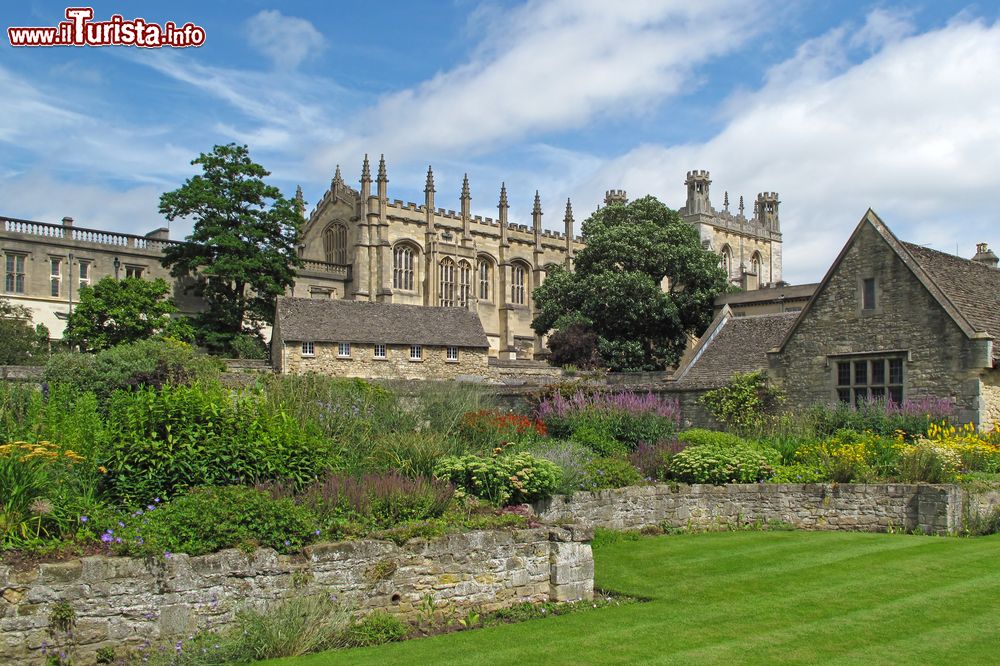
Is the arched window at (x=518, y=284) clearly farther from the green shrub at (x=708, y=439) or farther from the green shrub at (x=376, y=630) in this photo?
the green shrub at (x=376, y=630)

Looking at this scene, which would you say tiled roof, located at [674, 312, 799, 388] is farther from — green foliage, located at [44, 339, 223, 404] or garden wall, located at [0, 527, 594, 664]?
garden wall, located at [0, 527, 594, 664]

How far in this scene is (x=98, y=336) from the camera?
140 feet

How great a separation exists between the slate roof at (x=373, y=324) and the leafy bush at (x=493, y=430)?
18.0m

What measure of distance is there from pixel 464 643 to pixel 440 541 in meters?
1.38

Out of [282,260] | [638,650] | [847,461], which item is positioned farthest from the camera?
[282,260]

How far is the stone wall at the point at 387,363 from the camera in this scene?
120 feet

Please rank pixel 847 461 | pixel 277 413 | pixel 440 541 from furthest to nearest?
pixel 847 461 < pixel 277 413 < pixel 440 541

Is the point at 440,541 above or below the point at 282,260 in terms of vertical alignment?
below

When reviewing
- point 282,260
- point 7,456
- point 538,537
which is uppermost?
point 282,260

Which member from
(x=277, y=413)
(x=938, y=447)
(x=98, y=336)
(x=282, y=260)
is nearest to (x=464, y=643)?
(x=277, y=413)

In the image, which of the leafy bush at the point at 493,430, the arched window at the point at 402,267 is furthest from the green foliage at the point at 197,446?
the arched window at the point at 402,267

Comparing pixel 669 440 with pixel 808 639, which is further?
pixel 669 440

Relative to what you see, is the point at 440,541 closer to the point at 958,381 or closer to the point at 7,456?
the point at 7,456

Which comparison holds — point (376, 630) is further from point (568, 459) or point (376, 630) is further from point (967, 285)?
point (967, 285)
